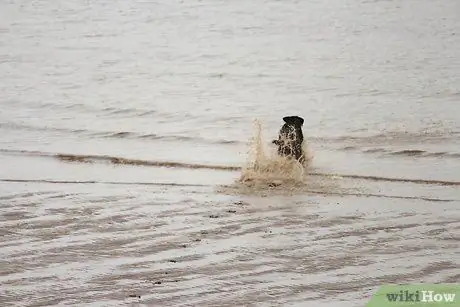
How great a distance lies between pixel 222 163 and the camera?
964 centimetres

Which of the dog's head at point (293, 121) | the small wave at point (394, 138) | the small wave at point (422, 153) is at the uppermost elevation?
the dog's head at point (293, 121)

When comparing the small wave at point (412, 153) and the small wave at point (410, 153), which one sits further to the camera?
the small wave at point (410, 153)

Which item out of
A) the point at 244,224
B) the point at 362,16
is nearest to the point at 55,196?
the point at 244,224

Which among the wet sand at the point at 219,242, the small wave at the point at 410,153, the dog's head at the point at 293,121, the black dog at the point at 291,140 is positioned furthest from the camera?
the small wave at the point at 410,153

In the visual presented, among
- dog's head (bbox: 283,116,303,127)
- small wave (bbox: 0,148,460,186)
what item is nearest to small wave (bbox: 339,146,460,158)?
small wave (bbox: 0,148,460,186)

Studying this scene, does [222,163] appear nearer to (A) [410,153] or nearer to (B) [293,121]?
(B) [293,121]

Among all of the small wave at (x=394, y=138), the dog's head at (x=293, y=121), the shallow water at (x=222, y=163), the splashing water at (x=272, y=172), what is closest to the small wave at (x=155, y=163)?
the shallow water at (x=222, y=163)

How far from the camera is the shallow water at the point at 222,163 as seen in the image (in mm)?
5836

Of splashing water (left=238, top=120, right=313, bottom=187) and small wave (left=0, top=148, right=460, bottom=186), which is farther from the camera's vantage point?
small wave (left=0, top=148, right=460, bottom=186)

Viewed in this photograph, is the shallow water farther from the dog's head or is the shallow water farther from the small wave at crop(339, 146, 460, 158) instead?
the dog's head

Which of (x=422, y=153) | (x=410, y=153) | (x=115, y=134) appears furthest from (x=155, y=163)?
(x=422, y=153)

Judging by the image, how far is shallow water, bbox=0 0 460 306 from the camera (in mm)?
5836

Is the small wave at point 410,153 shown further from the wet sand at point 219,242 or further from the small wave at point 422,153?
the wet sand at point 219,242

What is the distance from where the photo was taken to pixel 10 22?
23.4m
